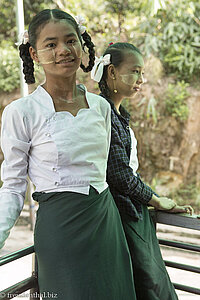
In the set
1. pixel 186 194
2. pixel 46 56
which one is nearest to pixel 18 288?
pixel 46 56

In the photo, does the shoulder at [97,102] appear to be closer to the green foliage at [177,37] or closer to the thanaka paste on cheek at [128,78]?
the thanaka paste on cheek at [128,78]

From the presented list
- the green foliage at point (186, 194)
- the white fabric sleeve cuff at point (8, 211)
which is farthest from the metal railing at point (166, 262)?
the green foliage at point (186, 194)

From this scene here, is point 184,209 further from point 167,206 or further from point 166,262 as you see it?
point 166,262

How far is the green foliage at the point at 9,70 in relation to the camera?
5660 millimetres

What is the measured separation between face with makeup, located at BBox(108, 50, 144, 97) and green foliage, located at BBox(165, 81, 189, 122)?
12.7 feet

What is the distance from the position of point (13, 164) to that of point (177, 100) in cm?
435

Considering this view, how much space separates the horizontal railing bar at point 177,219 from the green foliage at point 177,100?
3.89 meters

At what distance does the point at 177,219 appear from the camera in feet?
3.67

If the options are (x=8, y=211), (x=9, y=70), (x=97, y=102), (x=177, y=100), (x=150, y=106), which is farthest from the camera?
(x=9, y=70)

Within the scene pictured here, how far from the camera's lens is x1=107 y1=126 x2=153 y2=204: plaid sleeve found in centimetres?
103

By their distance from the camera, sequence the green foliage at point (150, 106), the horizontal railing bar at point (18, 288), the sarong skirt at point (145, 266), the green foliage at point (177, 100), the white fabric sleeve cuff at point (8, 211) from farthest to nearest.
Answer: the green foliage at point (150, 106), the green foliage at point (177, 100), the sarong skirt at point (145, 266), the horizontal railing bar at point (18, 288), the white fabric sleeve cuff at point (8, 211)

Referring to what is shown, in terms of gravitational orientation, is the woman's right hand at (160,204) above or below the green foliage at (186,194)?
above

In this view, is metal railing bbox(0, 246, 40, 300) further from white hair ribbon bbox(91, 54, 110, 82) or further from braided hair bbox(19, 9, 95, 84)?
white hair ribbon bbox(91, 54, 110, 82)

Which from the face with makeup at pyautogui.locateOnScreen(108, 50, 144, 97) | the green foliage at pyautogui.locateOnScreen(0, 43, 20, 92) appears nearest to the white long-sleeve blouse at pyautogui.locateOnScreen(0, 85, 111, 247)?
the face with makeup at pyautogui.locateOnScreen(108, 50, 144, 97)
